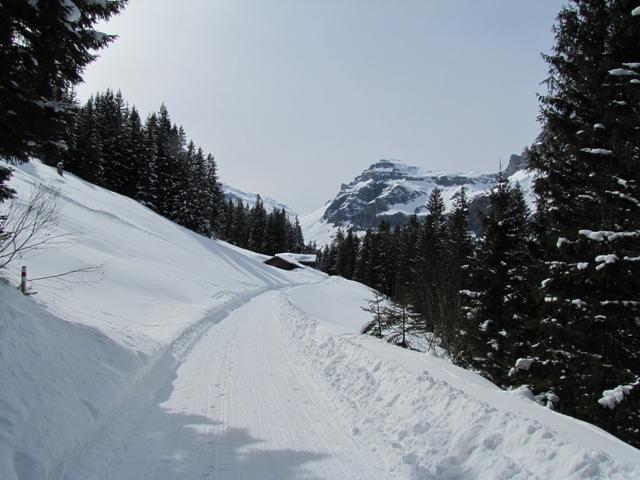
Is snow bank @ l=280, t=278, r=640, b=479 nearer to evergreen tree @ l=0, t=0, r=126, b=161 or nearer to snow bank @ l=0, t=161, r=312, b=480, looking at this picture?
snow bank @ l=0, t=161, r=312, b=480

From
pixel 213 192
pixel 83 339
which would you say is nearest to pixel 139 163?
pixel 213 192

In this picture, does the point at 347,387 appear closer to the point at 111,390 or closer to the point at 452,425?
the point at 452,425

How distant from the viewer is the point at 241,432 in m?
5.37

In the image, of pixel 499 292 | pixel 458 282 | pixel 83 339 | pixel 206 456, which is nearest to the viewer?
pixel 206 456

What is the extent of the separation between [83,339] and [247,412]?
3.92m

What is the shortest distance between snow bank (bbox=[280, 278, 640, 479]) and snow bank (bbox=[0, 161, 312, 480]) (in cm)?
365

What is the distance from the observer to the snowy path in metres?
4.41

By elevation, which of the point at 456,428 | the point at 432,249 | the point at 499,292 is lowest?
the point at 456,428

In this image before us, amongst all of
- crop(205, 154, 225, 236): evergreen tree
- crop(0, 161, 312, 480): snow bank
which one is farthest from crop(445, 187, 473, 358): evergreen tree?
crop(205, 154, 225, 236): evergreen tree

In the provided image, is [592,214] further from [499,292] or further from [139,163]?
[139,163]

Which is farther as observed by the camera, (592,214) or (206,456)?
(592,214)

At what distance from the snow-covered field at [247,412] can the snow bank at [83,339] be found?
0.10ft

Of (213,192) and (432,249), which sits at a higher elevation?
(213,192)

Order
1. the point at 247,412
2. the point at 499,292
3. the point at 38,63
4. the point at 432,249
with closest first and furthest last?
the point at 247,412 → the point at 38,63 → the point at 499,292 → the point at 432,249
